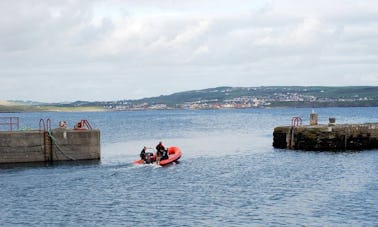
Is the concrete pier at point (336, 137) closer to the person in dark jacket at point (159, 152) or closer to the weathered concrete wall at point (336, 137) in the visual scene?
the weathered concrete wall at point (336, 137)

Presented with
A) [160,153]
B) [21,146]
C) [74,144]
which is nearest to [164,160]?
[160,153]

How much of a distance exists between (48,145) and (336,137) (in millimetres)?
27584

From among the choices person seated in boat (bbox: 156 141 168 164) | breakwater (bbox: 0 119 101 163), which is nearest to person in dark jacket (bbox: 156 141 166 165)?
person seated in boat (bbox: 156 141 168 164)

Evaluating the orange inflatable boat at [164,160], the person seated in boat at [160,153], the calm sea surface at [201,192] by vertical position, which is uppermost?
the person seated in boat at [160,153]

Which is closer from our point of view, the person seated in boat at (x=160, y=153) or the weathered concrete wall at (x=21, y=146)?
the weathered concrete wall at (x=21, y=146)

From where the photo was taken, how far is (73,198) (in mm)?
35938

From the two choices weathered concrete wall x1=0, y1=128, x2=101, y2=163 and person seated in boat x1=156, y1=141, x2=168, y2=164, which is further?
person seated in boat x1=156, y1=141, x2=168, y2=164

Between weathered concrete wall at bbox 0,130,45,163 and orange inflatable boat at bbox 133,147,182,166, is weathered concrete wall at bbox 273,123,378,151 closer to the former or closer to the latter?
orange inflatable boat at bbox 133,147,182,166

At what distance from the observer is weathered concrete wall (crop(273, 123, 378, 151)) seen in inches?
2302

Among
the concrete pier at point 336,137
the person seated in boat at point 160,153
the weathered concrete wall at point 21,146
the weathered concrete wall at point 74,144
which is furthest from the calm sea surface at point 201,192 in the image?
the concrete pier at point 336,137

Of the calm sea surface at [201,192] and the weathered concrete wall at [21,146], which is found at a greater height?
the weathered concrete wall at [21,146]

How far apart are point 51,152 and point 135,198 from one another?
16.0 metres

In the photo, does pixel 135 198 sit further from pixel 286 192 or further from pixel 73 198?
pixel 286 192

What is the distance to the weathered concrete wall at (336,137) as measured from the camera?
58.5 m
